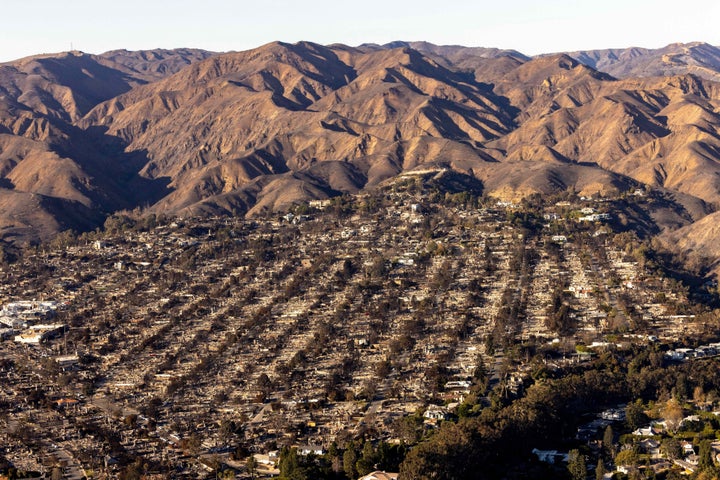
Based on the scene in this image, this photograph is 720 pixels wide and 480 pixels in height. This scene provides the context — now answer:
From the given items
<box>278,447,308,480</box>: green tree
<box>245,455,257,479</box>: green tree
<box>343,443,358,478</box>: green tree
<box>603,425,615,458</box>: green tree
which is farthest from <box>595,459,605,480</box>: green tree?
<box>245,455,257,479</box>: green tree

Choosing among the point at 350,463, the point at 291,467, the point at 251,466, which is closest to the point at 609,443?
the point at 350,463

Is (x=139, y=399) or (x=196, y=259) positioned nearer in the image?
(x=139, y=399)

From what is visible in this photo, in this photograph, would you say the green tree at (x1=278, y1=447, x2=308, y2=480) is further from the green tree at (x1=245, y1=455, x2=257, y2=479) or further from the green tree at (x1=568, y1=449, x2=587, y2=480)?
the green tree at (x1=568, y1=449, x2=587, y2=480)

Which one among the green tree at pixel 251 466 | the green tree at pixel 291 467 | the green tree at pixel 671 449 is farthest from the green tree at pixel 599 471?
the green tree at pixel 251 466

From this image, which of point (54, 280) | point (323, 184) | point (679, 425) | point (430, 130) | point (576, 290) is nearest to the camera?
point (679, 425)

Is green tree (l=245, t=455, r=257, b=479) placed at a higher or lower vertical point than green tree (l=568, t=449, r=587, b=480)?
lower

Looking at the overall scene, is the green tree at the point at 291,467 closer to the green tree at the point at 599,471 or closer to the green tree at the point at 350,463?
the green tree at the point at 350,463

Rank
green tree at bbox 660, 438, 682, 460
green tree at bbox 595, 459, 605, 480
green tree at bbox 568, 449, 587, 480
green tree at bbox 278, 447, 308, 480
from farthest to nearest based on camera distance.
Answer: green tree at bbox 660, 438, 682, 460 < green tree at bbox 568, 449, 587, 480 < green tree at bbox 595, 459, 605, 480 < green tree at bbox 278, 447, 308, 480

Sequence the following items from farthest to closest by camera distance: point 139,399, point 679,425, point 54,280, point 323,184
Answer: point 323,184 < point 54,280 < point 139,399 < point 679,425

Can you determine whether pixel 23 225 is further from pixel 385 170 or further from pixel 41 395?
pixel 41 395

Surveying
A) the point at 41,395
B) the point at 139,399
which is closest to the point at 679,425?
the point at 139,399

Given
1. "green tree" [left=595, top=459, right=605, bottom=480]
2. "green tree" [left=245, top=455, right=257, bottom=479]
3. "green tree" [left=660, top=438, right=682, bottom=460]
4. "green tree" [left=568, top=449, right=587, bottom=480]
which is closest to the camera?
"green tree" [left=595, top=459, right=605, bottom=480]
